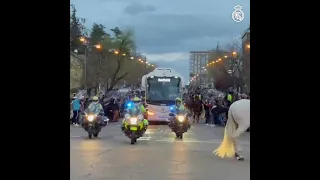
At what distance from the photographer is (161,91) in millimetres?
32312

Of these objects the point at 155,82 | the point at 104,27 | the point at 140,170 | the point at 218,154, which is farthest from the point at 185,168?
the point at 104,27

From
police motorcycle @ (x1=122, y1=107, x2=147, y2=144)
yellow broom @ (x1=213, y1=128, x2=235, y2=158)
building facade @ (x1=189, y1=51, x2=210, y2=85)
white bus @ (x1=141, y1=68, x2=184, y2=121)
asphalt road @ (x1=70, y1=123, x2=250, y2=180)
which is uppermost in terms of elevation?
building facade @ (x1=189, y1=51, x2=210, y2=85)

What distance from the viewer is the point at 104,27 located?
8575 cm

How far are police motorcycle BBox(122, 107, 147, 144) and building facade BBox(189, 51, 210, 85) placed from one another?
375 ft

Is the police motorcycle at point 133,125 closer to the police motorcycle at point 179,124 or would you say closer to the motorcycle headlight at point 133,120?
the motorcycle headlight at point 133,120

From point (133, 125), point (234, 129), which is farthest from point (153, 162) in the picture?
point (133, 125)

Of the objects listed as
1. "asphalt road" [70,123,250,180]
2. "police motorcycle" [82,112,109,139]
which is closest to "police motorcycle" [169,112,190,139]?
"asphalt road" [70,123,250,180]

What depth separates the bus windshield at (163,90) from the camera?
3184cm

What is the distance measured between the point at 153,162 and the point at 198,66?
426 feet

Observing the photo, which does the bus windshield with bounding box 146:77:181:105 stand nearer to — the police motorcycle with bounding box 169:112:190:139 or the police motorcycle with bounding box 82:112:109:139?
the police motorcycle with bounding box 169:112:190:139

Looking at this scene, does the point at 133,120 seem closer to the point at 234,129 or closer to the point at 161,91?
the point at 234,129

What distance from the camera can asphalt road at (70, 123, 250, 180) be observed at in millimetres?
11172
